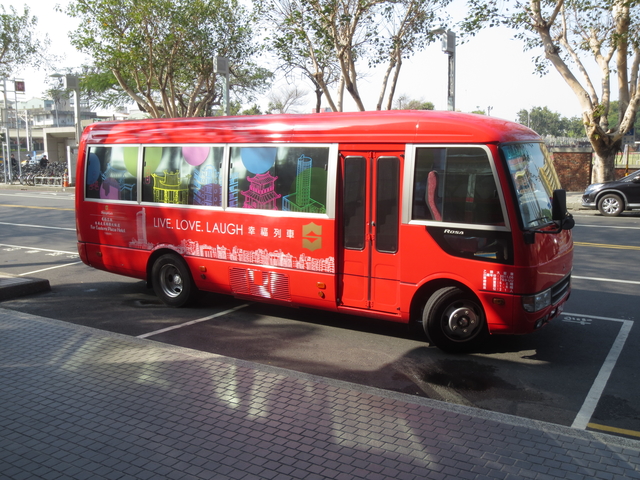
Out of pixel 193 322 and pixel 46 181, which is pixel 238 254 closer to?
pixel 193 322

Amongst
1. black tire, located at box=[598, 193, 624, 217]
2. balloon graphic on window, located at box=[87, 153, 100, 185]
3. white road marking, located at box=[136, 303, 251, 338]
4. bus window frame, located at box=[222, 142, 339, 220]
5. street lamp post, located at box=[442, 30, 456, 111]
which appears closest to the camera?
bus window frame, located at box=[222, 142, 339, 220]

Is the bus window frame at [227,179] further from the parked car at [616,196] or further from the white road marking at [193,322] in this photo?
the parked car at [616,196]

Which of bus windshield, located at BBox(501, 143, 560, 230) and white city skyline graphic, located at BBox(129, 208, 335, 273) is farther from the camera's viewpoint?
white city skyline graphic, located at BBox(129, 208, 335, 273)

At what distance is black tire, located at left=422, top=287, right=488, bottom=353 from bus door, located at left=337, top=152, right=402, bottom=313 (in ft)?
1.46

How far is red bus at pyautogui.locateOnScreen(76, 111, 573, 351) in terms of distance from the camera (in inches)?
246

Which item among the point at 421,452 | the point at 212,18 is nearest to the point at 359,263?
the point at 421,452

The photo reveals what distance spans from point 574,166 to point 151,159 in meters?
26.2

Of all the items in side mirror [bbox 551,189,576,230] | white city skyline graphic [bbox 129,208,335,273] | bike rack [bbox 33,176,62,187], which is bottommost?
white city skyline graphic [bbox 129,208,335,273]

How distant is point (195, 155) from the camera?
834cm

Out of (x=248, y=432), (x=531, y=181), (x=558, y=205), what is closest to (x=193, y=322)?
(x=248, y=432)

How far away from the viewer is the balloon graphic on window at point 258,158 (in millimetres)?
7660

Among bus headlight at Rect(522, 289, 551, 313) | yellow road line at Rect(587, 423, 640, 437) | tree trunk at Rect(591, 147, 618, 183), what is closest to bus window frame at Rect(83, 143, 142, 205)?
bus headlight at Rect(522, 289, 551, 313)

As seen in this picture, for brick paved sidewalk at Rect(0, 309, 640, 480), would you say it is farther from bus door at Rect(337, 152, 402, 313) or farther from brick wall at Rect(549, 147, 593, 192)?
brick wall at Rect(549, 147, 593, 192)

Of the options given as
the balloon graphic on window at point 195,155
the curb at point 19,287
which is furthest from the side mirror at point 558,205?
the curb at point 19,287
